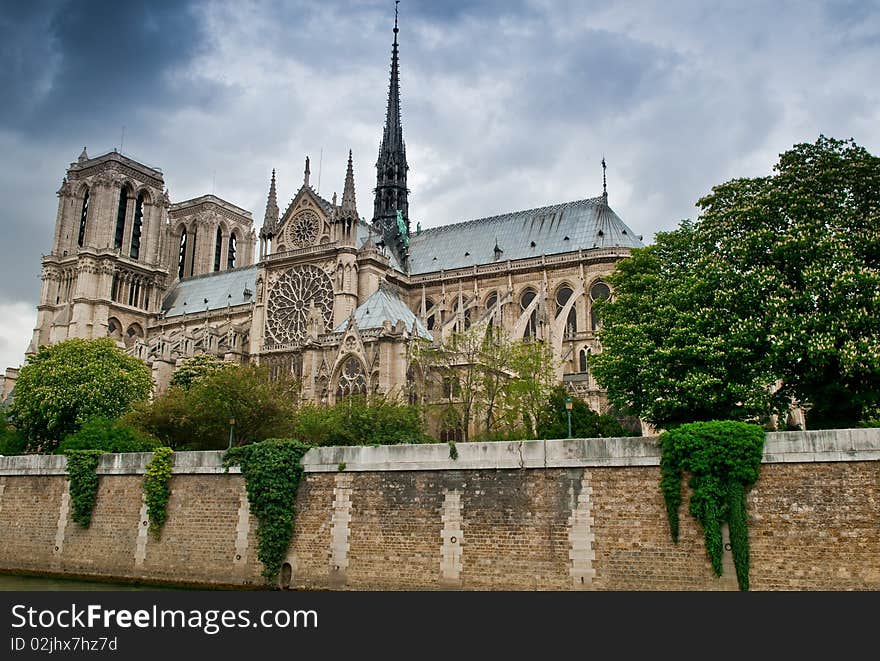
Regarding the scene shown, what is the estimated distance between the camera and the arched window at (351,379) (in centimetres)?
4200

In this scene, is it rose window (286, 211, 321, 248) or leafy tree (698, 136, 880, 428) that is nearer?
leafy tree (698, 136, 880, 428)

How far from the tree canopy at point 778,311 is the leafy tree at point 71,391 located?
87.3 feet

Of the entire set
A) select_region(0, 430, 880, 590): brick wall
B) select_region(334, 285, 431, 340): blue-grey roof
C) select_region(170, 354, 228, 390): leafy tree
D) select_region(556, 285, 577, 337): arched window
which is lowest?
select_region(0, 430, 880, 590): brick wall

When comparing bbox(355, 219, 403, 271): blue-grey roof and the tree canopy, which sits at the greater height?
bbox(355, 219, 403, 271): blue-grey roof

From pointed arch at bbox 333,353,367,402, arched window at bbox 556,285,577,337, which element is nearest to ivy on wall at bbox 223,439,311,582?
pointed arch at bbox 333,353,367,402

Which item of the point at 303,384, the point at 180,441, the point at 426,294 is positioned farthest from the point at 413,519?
the point at 426,294

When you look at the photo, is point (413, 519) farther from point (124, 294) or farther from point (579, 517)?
point (124, 294)

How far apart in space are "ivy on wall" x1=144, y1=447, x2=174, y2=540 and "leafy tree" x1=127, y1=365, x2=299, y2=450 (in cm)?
800

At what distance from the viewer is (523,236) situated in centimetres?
6328

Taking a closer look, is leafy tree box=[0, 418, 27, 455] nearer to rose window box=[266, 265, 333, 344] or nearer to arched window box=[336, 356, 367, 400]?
arched window box=[336, 356, 367, 400]

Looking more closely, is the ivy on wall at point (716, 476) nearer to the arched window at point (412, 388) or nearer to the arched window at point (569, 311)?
the arched window at point (412, 388)

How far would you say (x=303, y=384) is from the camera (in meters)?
44.0

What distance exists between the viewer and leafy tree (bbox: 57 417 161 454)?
3064cm

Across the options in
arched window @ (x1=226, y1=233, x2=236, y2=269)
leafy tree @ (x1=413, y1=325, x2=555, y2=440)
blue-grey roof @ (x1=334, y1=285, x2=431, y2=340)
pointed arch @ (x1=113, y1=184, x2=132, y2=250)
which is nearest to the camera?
leafy tree @ (x1=413, y1=325, x2=555, y2=440)
